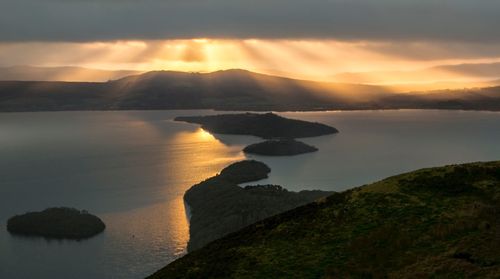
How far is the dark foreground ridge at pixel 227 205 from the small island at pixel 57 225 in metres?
25.9

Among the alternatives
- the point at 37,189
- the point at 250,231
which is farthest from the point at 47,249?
the point at 250,231

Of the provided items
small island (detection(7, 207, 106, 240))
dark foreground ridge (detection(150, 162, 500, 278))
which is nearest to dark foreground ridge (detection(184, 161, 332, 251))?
small island (detection(7, 207, 106, 240))

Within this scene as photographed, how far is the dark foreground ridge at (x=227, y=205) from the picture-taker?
359 ft

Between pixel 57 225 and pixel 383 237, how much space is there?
390 feet

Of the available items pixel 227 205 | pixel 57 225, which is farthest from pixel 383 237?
pixel 57 225

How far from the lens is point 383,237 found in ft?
73.4

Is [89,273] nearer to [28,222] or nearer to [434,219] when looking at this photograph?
[28,222]

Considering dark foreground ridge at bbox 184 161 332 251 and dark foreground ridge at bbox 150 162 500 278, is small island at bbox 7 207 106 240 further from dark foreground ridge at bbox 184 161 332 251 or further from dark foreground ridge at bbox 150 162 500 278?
dark foreground ridge at bbox 150 162 500 278

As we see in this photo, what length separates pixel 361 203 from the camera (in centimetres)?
2644

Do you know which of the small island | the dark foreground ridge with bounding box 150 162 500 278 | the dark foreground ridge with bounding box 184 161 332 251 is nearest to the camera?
the dark foreground ridge with bounding box 150 162 500 278

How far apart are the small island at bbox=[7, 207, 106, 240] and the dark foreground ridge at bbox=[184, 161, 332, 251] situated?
25.9m

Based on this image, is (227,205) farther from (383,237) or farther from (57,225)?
(383,237)

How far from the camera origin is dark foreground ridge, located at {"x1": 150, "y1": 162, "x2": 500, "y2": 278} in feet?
63.9

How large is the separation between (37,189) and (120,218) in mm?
62070
